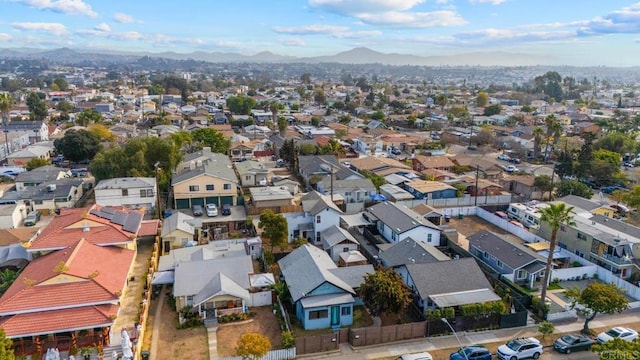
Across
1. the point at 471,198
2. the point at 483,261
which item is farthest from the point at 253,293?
the point at 471,198

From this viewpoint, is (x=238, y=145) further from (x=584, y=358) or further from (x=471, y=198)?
(x=584, y=358)

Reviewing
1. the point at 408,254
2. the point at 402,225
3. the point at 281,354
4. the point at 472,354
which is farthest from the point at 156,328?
the point at 402,225

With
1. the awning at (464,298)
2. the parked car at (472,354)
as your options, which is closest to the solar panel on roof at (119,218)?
the awning at (464,298)

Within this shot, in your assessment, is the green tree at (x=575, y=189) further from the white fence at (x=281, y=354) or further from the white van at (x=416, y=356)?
the white fence at (x=281, y=354)

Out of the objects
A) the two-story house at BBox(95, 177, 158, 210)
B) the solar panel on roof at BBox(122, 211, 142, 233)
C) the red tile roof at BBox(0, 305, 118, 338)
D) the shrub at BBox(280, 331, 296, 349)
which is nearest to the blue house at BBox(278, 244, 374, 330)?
the shrub at BBox(280, 331, 296, 349)

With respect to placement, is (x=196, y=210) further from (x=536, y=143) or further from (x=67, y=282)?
(x=536, y=143)

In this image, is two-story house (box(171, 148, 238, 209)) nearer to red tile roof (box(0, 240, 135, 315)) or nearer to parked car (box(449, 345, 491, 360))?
red tile roof (box(0, 240, 135, 315))
